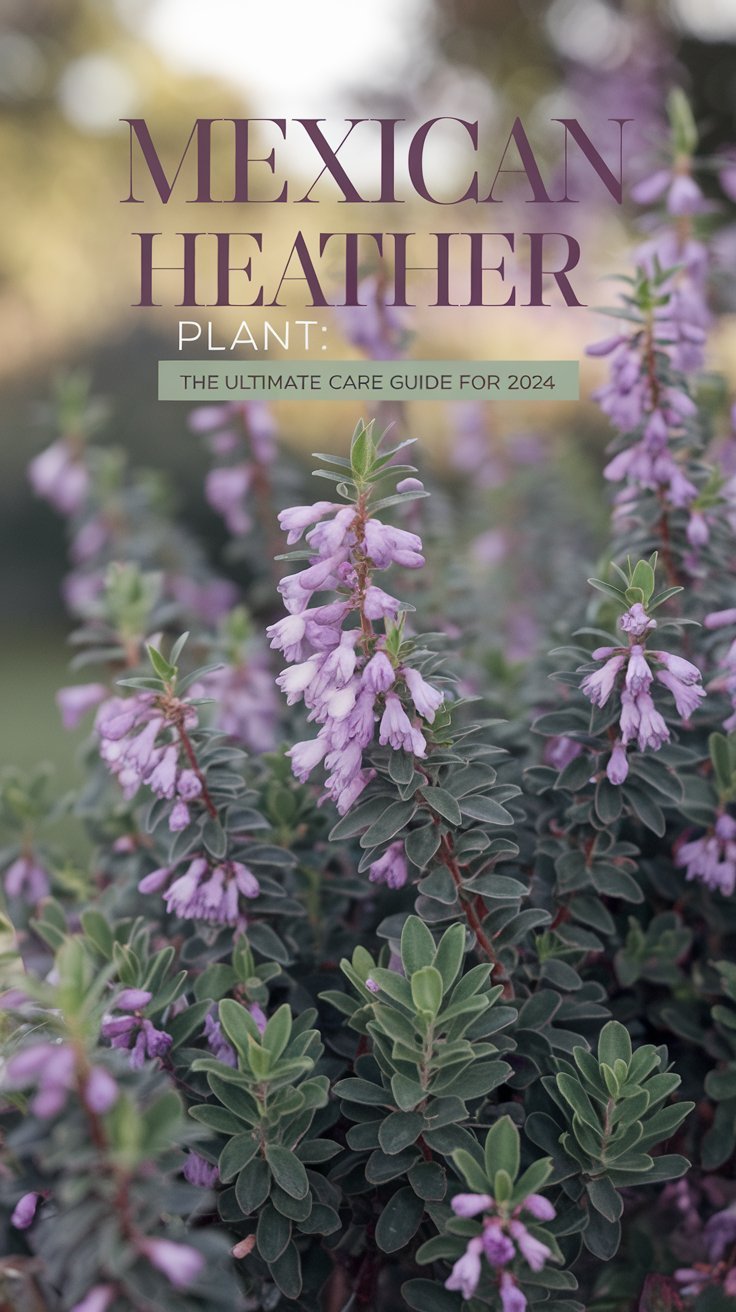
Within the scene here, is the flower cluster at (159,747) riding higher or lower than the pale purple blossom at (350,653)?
lower

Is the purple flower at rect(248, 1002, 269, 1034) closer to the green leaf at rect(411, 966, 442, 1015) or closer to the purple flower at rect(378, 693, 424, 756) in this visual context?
the green leaf at rect(411, 966, 442, 1015)

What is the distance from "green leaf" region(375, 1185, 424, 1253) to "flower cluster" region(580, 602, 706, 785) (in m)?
0.51

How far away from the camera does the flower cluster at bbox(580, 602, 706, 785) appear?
132cm

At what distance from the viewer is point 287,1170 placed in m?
1.23

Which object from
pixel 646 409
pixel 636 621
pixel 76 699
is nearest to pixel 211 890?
pixel 636 621

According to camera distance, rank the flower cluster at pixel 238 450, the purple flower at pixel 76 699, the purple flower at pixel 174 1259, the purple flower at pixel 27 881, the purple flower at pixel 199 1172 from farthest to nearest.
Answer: the flower cluster at pixel 238 450 < the purple flower at pixel 76 699 < the purple flower at pixel 27 881 < the purple flower at pixel 199 1172 < the purple flower at pixel 174 1259

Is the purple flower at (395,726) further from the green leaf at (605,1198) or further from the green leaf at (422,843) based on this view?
the green leaf at (605,1198)

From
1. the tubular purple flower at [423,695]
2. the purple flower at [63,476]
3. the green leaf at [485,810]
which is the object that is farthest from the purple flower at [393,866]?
the purple flower at [63,476]

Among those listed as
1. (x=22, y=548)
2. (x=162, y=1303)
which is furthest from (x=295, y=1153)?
(x=22, y=548)

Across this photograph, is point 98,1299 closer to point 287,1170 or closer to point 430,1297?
point 287,1170

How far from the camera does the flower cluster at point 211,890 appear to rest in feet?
4.73

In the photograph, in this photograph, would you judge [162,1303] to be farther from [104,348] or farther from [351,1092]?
[104,348]

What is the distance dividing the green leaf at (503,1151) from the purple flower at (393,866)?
1.06 feet

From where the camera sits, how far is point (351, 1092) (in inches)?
49.6
